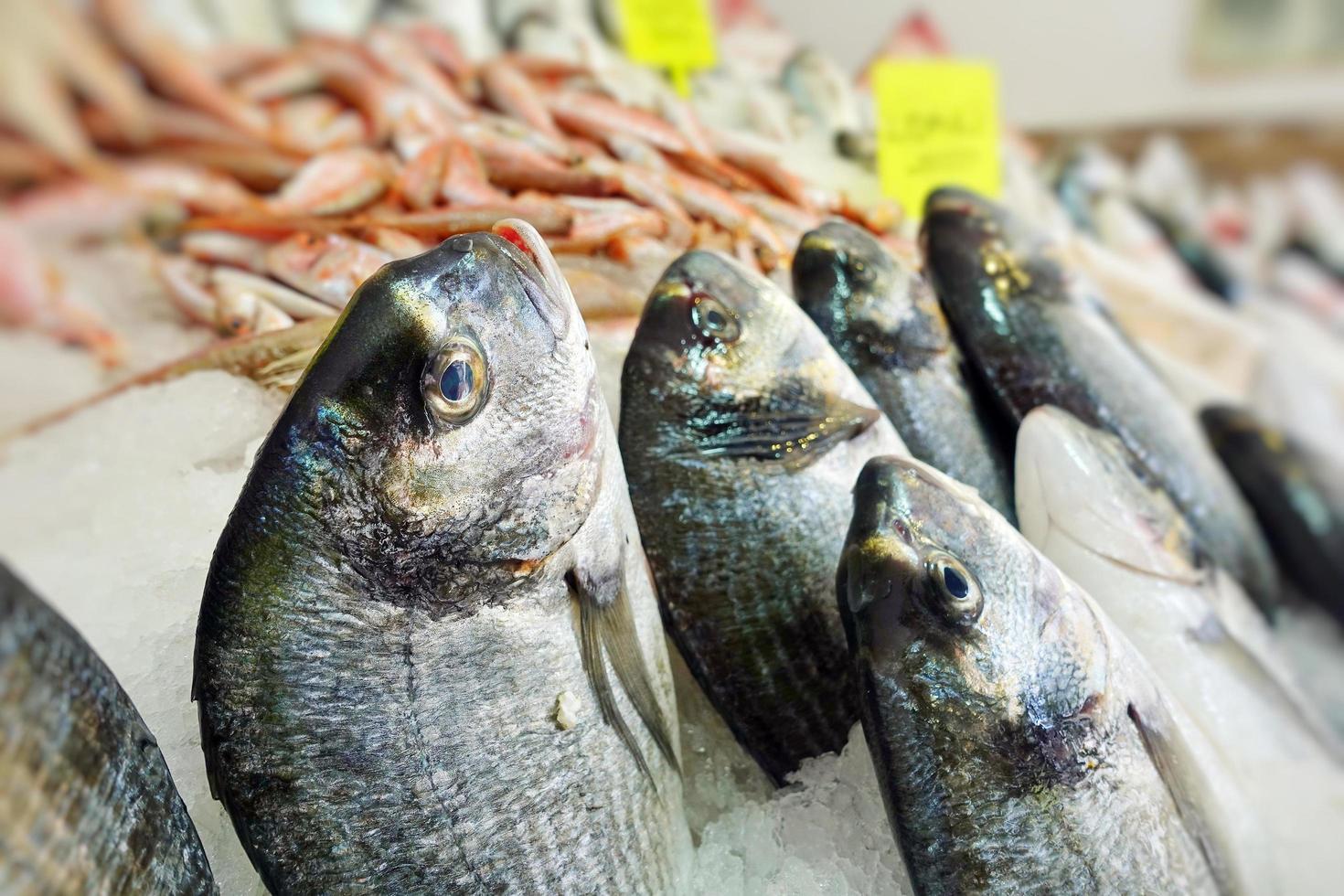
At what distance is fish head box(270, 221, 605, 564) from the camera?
71 cm

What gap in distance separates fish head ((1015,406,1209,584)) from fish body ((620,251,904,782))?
0.69ft

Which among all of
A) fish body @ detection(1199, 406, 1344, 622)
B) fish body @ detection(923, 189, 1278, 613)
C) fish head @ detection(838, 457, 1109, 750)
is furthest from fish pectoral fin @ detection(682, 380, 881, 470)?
fish body @ detection(1199, 406, 1344, 622)

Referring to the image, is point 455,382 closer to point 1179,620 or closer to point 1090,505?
point 1090,505

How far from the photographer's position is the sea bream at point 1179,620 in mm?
1085

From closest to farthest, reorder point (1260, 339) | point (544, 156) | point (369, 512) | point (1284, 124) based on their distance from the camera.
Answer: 1. point (369, 512)
2. point (544, 156)
3. point (1260, 339)
4. point (1284, 124)

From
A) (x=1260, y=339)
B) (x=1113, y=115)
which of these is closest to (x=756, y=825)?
(x=1260, y=339)

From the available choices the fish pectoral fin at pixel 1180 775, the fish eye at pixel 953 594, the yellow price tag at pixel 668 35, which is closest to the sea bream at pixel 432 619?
the fish eye at pixel 953 594

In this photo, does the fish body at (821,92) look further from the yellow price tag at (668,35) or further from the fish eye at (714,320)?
the fish eye at (714,320)

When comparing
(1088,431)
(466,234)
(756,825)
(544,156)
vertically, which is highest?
(466,234)

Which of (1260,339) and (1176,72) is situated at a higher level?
(1176,72)

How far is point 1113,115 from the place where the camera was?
413 cm

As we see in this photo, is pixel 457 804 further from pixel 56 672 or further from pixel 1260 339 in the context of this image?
pixel 1260 339

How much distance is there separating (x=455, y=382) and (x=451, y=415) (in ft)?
0.09

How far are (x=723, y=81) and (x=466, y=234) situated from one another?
5.74 feet
